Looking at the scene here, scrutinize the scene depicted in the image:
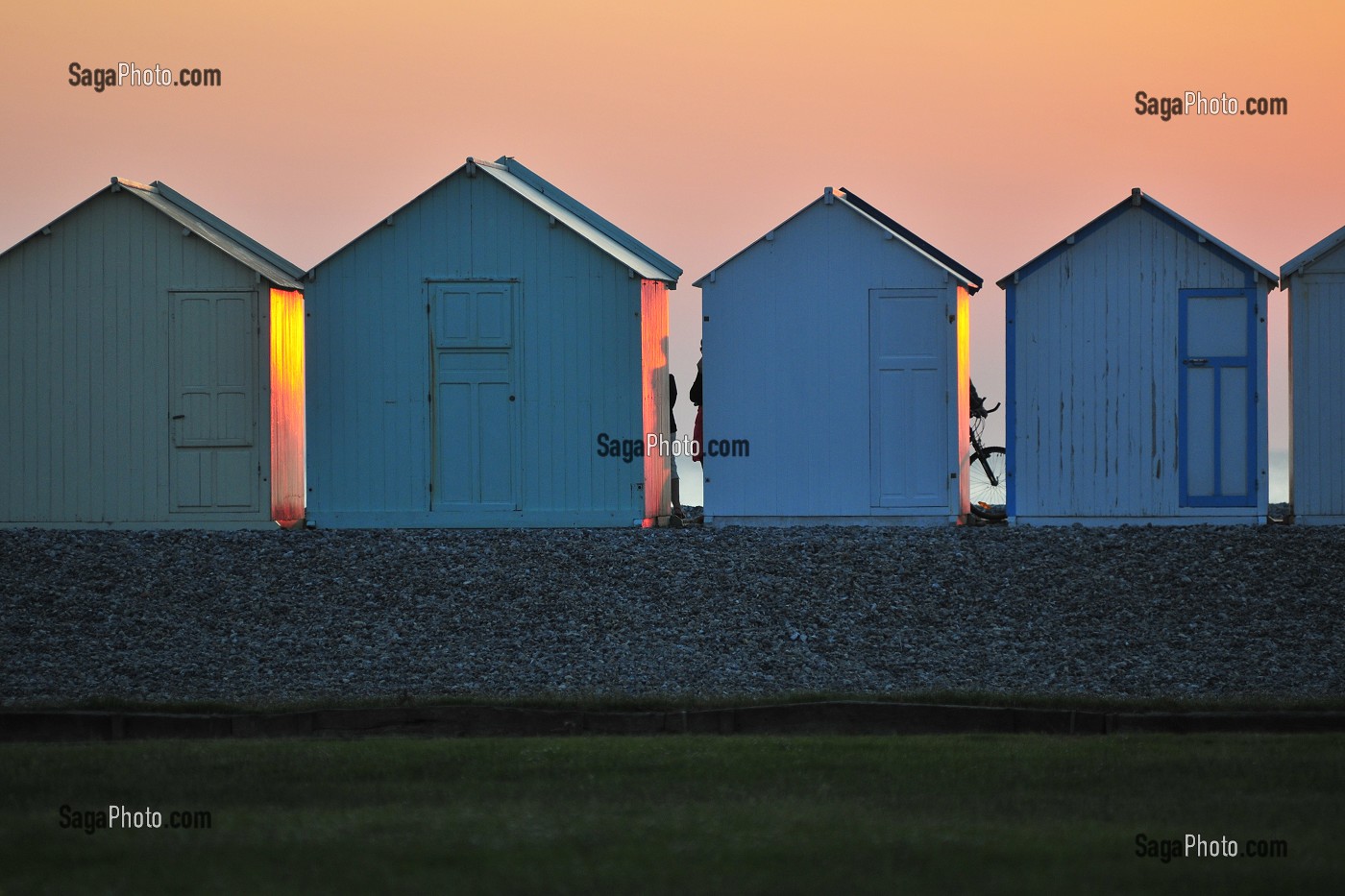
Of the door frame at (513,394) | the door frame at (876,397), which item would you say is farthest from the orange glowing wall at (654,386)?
the door frame at (876,397)

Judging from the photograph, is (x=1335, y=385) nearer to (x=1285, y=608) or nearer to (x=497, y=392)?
(x=1285, y=608)

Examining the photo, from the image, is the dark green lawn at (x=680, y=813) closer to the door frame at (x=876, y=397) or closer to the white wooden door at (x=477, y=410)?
the door frame at (x=876, y=397)

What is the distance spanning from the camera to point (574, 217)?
59.4 ft

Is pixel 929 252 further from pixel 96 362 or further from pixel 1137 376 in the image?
pixel 96 362

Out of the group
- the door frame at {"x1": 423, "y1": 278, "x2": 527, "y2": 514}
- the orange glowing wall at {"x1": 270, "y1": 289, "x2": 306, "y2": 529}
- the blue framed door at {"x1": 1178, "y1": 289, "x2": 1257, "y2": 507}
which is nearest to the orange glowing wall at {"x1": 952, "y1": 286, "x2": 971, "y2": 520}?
the blue framed door at {"x1": 1178, "y1": 289, "x2": 1257, "y2": 507}

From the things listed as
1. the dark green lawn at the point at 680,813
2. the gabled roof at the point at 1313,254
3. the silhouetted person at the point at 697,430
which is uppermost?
the gabled roof at the point at 1313,254

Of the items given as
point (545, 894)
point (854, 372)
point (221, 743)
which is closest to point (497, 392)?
point (854, 372)

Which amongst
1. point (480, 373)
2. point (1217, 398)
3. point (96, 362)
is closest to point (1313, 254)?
point (1217, 398)

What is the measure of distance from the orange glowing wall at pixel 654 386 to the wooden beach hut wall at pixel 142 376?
3.41m

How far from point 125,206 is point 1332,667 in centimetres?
Result: 1155

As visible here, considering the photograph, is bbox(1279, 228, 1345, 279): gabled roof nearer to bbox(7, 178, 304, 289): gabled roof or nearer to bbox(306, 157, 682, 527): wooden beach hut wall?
bbox(306, 157, 682, 527): wooden beach hut wall

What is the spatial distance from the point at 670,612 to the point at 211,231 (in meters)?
6.59

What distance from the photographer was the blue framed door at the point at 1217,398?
633 inches

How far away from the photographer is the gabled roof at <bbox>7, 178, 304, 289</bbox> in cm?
1692
